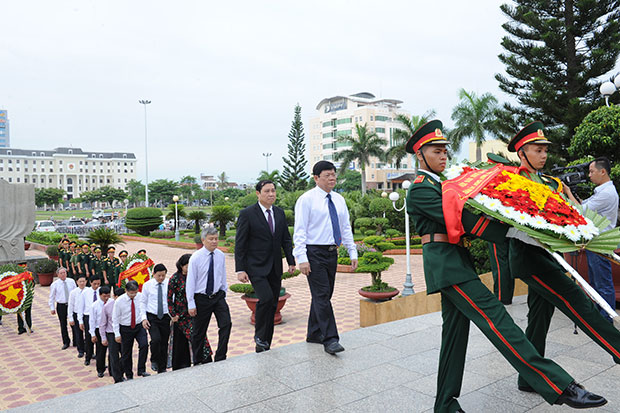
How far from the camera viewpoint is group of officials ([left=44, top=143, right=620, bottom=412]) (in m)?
2.11

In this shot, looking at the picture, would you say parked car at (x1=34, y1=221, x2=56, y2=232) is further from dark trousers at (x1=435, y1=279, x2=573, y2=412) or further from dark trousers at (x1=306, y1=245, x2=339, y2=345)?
dark trousers at (x1=435, y1=279, x2=573, y2=412)

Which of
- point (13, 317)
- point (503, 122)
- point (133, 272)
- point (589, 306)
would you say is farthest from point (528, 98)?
point (13, 317)

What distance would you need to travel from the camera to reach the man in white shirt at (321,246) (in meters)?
3.39

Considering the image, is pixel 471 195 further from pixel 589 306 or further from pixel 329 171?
pixel 329 171

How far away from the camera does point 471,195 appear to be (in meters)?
2.13

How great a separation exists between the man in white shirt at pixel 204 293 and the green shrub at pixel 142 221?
2432 centimetres

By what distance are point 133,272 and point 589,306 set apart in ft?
20.3

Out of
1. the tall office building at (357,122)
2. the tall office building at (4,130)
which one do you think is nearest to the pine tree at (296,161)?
the tall office building at (357,122)

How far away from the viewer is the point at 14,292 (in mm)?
7656

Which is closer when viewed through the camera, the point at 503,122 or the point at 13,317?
the point at 13,317

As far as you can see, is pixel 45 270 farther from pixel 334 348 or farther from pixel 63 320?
pixel 334 348

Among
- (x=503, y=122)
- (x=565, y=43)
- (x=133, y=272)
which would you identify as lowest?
(x=133, y=272)

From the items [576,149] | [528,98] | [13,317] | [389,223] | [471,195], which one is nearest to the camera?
[471,195]

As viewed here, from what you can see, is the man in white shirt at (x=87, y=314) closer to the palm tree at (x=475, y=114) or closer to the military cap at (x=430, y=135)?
the military cap at (x=430, y=135)
